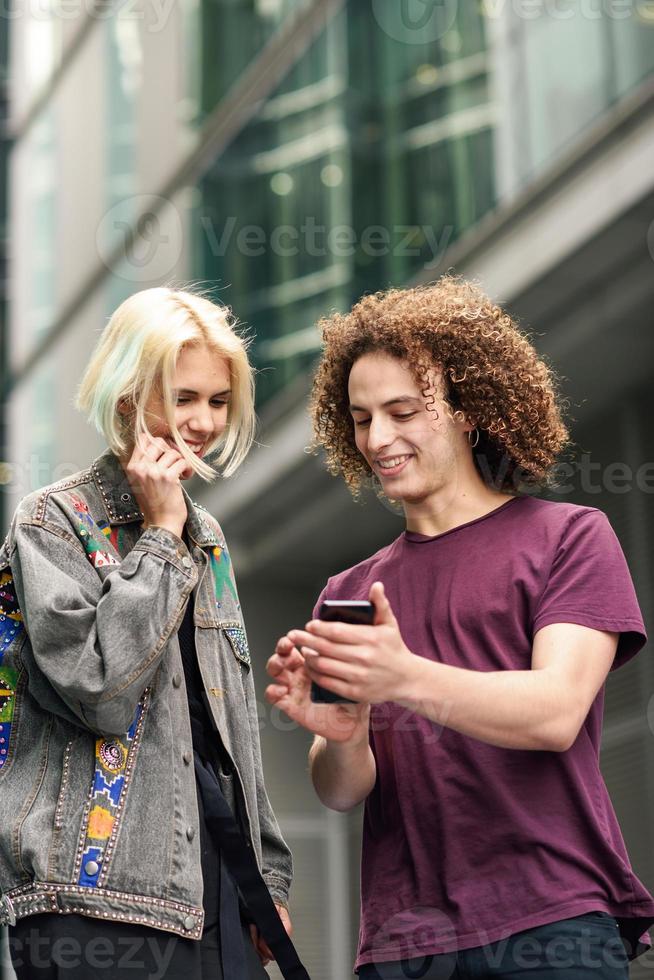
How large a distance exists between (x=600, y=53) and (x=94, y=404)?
196 inches

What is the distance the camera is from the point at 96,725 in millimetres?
2695

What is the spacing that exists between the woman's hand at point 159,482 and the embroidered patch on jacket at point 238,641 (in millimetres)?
385

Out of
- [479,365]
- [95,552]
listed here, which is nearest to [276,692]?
[95,552]

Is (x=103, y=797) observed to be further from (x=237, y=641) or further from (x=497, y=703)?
(x=497, y=703)

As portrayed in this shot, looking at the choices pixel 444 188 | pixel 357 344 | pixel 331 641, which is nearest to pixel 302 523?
pixel 444 188

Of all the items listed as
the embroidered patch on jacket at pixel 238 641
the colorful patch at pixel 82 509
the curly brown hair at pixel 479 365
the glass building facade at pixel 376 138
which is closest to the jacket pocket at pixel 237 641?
the embroidered patch on jacket at pixel 238 641

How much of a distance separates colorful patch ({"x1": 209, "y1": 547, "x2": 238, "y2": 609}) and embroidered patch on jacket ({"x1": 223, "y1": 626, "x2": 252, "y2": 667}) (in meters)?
0.06

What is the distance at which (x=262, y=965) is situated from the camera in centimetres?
296

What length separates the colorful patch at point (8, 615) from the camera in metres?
2.85

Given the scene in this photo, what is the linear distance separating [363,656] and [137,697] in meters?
0.49

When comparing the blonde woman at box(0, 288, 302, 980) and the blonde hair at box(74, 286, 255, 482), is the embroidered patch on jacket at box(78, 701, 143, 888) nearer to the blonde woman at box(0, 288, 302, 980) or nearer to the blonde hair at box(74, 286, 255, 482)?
the blonde woman at box(0, 288, 302, 980)

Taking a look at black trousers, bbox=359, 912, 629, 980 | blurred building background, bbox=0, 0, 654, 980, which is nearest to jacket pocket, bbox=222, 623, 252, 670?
black trousers, bbox=359, 912, 629, 980

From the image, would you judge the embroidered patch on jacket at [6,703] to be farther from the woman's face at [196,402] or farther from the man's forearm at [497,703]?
the man's forearm at [497,703]

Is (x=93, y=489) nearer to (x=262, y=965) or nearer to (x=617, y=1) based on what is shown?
(x=262, y=965)
